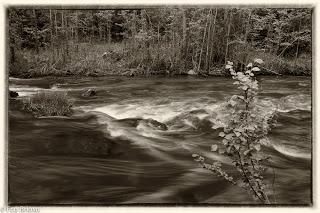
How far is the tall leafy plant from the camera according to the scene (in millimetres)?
3775

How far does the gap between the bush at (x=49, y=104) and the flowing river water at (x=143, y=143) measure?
0.17 feet

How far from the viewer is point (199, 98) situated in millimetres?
4270

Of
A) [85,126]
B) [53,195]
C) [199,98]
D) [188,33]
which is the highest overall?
[188,33]

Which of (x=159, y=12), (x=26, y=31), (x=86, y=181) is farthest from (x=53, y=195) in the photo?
(x=159, y=12)

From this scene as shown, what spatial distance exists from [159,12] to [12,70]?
144 centimetres

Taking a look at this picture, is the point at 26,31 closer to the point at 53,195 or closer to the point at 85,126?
the point at 85,126

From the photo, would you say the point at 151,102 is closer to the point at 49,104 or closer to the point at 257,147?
the point at 49,104

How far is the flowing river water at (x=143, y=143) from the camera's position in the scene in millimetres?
4094

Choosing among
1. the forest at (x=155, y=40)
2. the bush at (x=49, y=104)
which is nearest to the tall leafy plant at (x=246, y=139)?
the forest at (x=155, y=40)

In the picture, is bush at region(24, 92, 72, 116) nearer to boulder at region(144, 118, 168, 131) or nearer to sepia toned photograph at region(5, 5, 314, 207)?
sepia toned photograph at region(5, 5, 314, 207)

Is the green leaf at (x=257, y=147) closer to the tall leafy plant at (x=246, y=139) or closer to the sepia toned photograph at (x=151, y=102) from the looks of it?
the tall leafy plant at (x=246, y=139)

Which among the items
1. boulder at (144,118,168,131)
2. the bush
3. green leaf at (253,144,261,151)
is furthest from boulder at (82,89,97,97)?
green leaf at (253,144,261,151)

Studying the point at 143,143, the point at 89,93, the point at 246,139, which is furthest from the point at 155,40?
the point at 246,139

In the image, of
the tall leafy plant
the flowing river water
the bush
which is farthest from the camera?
the bush
